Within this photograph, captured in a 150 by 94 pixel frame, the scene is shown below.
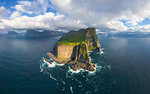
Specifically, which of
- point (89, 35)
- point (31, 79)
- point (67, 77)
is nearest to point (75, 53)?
point (67, 77)

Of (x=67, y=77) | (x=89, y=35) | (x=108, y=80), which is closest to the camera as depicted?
(x=108, y=80)

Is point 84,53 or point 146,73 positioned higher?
point 84,53

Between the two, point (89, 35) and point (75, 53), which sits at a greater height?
point (89, 35)

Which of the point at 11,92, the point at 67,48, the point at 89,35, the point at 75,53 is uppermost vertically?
the point at 89,35

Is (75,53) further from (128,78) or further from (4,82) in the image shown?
(4,82)

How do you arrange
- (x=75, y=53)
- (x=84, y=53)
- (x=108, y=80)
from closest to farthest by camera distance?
(x=108, y=80) → (x=84, y=53) → (x=75, y=53)

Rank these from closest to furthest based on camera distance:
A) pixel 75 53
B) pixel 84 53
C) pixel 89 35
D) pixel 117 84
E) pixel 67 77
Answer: pixel 117 84
pixel 67 77
pixel 84 53
pixel 75 53
pixel 89 35

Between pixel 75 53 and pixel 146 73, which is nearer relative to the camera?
pixel 146 73

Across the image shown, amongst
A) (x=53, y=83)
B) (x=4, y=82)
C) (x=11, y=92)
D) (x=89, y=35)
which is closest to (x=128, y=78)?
(x=53, y=83)

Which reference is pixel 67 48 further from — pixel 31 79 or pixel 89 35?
pixel 89 35
